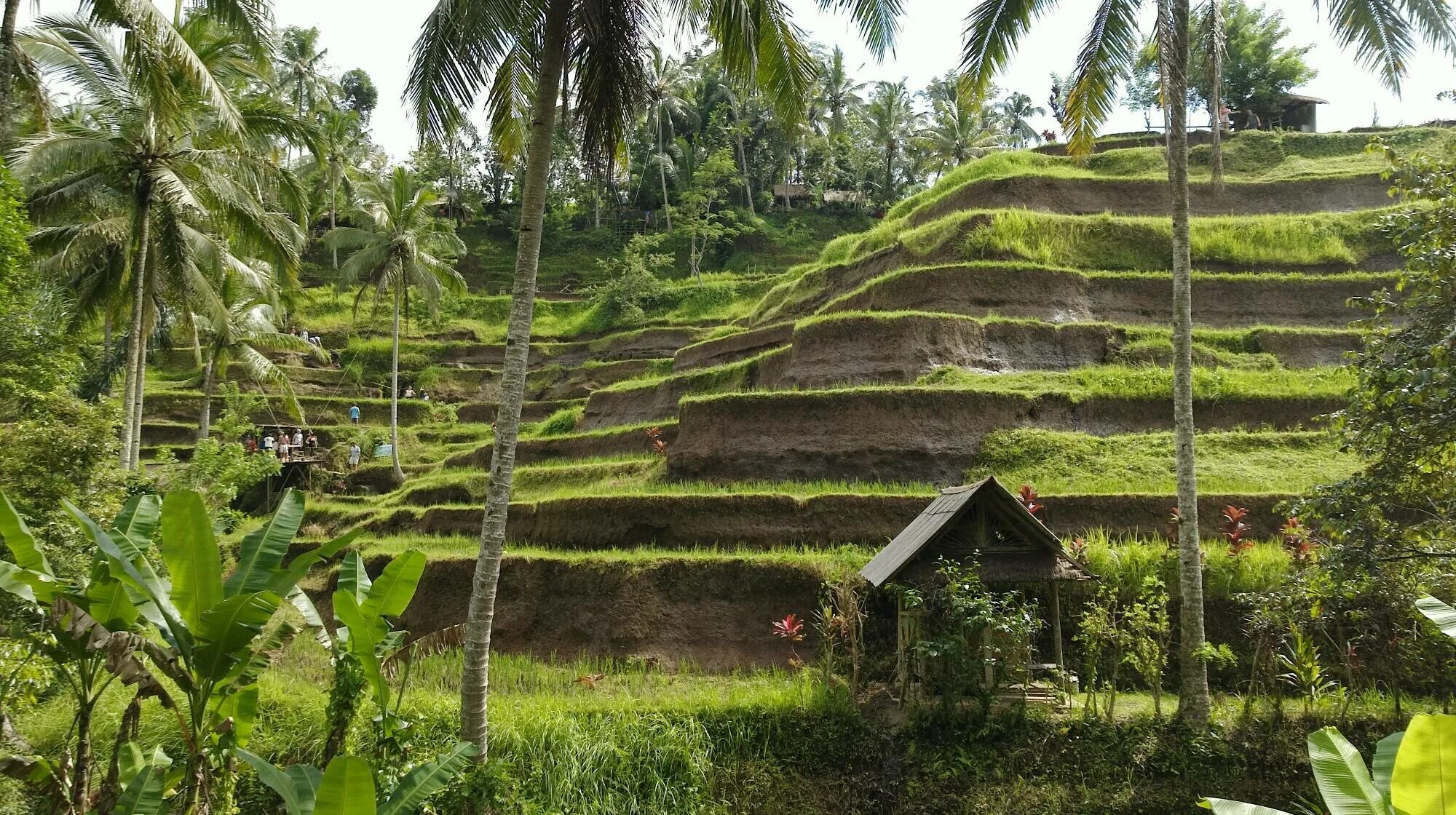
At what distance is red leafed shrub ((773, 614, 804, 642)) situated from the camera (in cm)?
1271

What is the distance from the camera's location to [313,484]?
2953cm

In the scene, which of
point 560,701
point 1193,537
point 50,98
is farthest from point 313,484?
point 1193,537

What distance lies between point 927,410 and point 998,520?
6.81 meters

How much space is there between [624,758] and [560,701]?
1.59 metres

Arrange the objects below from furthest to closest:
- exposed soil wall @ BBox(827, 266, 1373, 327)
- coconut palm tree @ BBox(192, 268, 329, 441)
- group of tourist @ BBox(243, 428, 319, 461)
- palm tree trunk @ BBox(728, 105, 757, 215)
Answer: palm tree trunk @ BBox(728, 105, 757, 215) < group of tourist @ BBox(243, 428, 319, 461) < coconut palm tree @ BBox(192, 268, 329, 441) < exposed soil wall @ BBox(827, 266, 1373, 327)

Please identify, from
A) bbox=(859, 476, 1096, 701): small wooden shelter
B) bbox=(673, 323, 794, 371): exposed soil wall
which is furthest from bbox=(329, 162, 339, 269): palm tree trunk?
bbox=(859, 476, 1096, 701): small wooden shelter

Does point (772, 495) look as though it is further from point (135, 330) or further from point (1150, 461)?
point (135, 330)

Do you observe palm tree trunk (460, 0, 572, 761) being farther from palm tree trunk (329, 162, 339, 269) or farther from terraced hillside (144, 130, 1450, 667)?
palm tree trunk (329, 162, 339, 269)

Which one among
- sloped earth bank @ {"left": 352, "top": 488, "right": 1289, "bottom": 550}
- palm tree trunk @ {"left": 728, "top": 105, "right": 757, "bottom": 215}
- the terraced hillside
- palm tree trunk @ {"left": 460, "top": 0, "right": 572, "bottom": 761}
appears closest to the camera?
palm tree trunk @ {"left": 460, "top": 0, "right": 572, "bottom": 761}

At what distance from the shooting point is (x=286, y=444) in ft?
96.3

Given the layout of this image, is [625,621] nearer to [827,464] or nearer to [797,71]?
[827,464]

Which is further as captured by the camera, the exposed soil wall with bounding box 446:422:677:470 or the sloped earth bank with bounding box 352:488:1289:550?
the exposed soil wall with bounding box 446:422:677:470

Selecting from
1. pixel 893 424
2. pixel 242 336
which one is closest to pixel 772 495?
pixel 893 424

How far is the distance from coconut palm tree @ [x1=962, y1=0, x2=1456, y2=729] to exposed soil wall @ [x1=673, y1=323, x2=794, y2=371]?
14.3 meters
